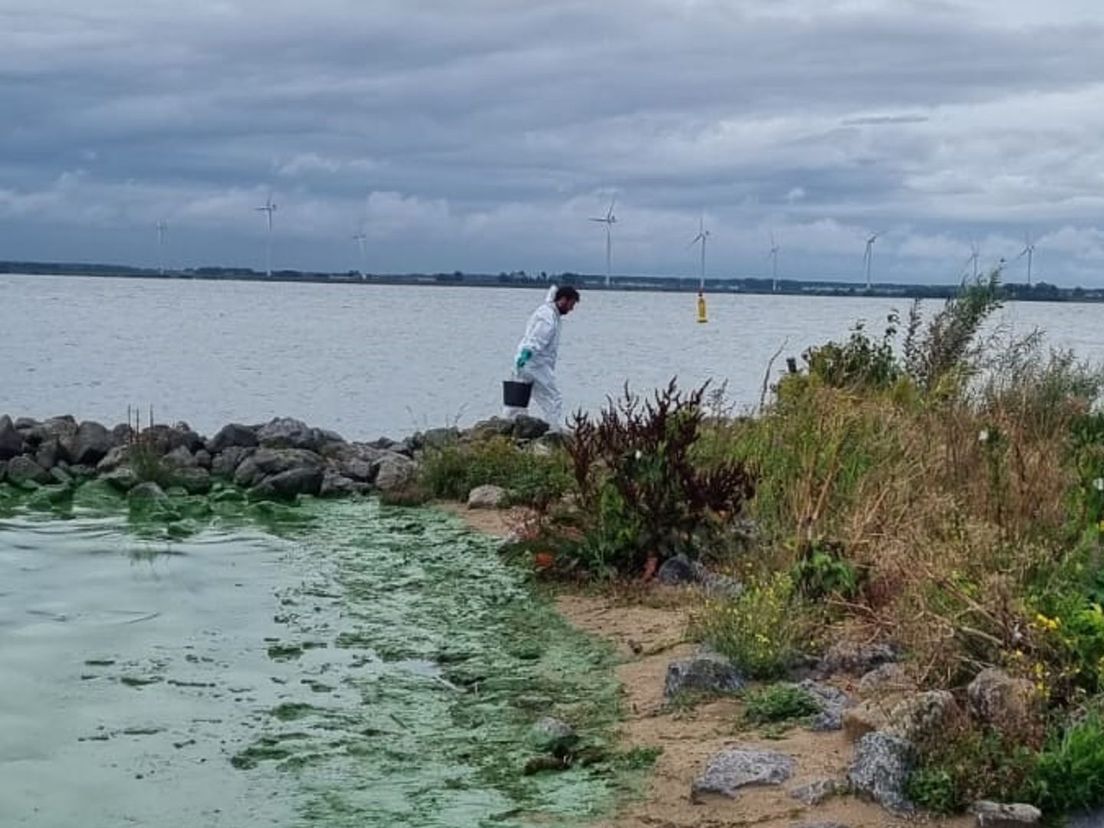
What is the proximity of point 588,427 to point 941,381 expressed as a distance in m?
5.12

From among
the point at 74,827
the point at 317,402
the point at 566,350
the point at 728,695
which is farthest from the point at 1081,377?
the point at 566,350

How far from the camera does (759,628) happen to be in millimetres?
8789

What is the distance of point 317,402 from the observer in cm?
3409

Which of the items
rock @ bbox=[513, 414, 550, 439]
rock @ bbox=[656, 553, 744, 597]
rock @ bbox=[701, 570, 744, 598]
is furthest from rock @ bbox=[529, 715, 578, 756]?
rock @ bbox=[513, 414, 550, 439]

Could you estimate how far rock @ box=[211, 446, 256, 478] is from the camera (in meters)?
18.4

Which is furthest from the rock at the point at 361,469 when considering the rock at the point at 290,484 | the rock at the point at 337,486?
the rock at the point at 290,484

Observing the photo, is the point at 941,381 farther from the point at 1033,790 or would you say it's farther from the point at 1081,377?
the point at 1033,790

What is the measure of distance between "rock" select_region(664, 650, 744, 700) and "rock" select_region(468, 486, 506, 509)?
23.6ft

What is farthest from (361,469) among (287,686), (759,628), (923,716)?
(923,716)

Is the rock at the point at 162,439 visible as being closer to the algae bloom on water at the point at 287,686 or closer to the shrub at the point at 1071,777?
the algae bloom on water at the point at 287,686

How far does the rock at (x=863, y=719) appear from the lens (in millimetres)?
7160

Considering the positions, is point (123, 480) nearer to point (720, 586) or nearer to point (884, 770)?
point (720, 586)

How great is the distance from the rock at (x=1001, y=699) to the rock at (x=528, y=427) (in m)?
12.3

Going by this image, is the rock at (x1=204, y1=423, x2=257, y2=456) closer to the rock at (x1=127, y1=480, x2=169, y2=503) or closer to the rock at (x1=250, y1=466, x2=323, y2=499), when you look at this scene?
the rock at (x1=250, y1=466, x2=323, y2=499)
